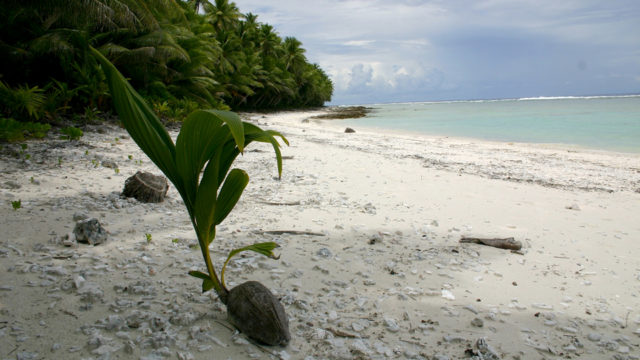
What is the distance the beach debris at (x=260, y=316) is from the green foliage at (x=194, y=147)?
0.32 metres

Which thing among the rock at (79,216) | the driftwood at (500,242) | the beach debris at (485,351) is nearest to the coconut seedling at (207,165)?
the beach debris at (485,351)

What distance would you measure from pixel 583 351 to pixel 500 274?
3.21 feet

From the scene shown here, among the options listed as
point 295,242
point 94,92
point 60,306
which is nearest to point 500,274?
point 295,242

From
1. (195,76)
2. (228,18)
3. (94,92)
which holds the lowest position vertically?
(94,92)

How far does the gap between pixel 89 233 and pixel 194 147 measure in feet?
5.79

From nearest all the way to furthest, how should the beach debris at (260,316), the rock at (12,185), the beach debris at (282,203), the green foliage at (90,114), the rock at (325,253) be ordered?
the beach debris at (260,316), the rock at (325,253), the rock at (12,185), the beach debris at (282,203), the green foliage at (90,114)

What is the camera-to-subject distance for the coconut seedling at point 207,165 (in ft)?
5.51

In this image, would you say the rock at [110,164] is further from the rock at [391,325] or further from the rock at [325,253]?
the rock at [391,325]

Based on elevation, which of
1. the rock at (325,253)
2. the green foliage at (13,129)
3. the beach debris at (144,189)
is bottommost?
the rock at (325,253)

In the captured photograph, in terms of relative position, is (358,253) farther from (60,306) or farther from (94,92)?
(94,92)

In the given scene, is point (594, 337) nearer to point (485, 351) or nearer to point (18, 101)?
point (485, 351)

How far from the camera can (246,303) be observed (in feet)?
6.51

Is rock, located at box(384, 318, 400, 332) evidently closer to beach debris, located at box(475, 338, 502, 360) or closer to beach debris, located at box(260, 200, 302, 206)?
beach debris, located at box(475, 338, 502, 360)

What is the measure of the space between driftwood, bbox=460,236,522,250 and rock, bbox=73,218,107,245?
10.5 feet
